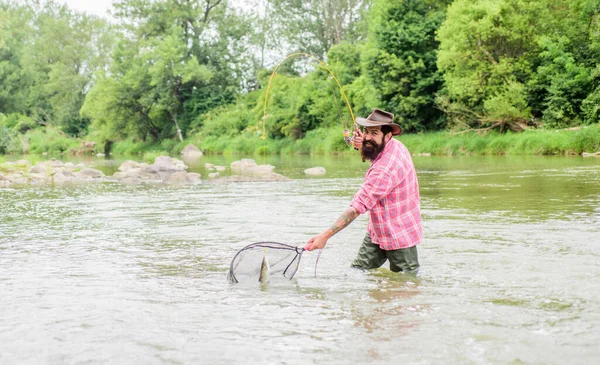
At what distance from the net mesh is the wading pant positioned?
0.66m

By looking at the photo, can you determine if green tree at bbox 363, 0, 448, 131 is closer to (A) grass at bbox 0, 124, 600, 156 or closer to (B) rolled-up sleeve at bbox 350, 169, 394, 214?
(A) grass at bbox 0, 124, 600, 156

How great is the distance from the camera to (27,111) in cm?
7425

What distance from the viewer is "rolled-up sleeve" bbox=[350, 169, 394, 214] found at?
5.94m

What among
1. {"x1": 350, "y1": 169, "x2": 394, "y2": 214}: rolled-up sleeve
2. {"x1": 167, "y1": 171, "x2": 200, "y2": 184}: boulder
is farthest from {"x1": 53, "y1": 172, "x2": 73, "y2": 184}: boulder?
{"x1": 350, "y1": 169, "x2": 394, "y2": 214}: rolled-up sleeve

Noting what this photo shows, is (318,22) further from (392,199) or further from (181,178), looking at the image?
(392,199)

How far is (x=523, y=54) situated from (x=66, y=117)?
50969 mm

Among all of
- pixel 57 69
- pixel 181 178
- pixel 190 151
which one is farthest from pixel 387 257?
pixel 57 69

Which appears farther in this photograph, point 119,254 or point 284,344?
point 119,254

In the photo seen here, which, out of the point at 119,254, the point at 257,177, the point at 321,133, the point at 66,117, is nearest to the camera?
the point at 119,254

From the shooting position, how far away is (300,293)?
19.3 ft

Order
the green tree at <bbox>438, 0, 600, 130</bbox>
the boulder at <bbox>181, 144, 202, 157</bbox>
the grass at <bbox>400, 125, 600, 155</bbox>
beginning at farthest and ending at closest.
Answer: the boulder at <bbox>181, 144, 202, 157</bbox>, the green tree at <bbox>438, 0, 600, 130</bbox>, the grass at <bbox>400, 125, 600, 155</bbox>

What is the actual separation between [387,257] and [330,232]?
3.28 ft

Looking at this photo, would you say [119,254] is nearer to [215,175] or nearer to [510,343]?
[510,343]

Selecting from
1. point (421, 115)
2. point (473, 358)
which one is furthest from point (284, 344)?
point (421, 115)
